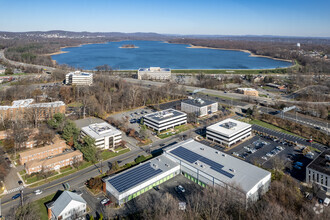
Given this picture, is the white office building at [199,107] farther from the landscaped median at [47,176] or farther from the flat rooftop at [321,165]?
the landscaped median at [47,176]

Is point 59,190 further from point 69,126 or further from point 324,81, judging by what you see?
point 324,81

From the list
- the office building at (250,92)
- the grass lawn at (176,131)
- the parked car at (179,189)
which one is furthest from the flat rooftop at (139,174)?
the office building at (250,92)

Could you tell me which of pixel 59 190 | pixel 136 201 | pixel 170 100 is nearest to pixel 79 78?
pixel 170 100

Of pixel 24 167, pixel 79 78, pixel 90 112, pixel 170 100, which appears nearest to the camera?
pixel 24 167

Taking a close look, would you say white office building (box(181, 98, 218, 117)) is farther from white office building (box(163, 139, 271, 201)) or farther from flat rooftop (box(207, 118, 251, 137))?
white office building (box(163, 139, 271, 201))

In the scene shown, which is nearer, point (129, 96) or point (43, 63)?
point (129, 96)

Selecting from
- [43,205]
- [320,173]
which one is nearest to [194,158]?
[320,173]

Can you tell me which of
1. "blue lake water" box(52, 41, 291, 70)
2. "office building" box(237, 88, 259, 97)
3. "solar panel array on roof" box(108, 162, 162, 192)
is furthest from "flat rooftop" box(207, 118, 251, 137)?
"blue lake water" box(52, 41, 291, 70)
